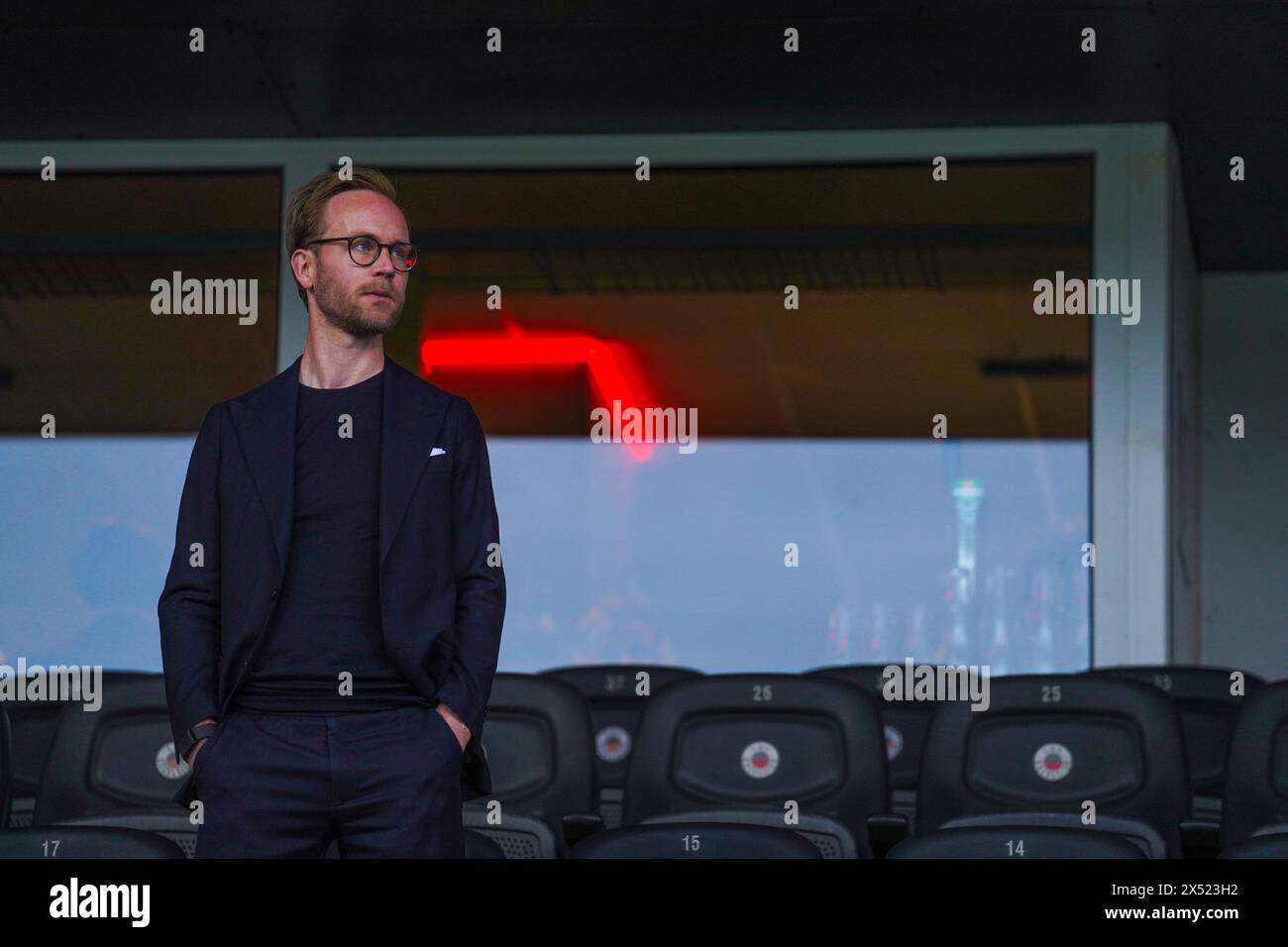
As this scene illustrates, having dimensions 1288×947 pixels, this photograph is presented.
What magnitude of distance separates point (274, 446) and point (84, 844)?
0.66m

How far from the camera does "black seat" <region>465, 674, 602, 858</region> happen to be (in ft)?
13.1

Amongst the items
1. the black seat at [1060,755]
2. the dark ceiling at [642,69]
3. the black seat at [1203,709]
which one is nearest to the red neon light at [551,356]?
the dark ceiling at [642,69]

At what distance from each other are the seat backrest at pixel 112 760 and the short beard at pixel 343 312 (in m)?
1.65

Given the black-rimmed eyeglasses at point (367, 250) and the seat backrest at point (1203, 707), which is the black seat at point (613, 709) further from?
the black-rimmed eyeglasses at point (367, 250)

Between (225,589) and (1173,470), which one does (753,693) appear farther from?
(1173,470)

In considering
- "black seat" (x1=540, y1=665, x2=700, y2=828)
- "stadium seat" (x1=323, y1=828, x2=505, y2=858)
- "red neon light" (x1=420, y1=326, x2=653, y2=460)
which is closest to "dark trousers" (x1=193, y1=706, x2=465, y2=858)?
"stadium seat" (x1=323, y1=828, x2=505, y2=858)

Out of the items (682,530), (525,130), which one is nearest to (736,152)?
(525,130)

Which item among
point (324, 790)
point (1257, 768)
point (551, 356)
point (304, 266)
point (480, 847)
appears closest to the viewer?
point (324, 790)

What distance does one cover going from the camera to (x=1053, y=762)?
401cm

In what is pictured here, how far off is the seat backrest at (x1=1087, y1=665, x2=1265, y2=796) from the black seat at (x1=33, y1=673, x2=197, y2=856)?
2504 mm

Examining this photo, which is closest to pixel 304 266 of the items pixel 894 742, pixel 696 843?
pixel 696 843

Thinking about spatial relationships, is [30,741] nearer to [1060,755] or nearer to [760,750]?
[760,750]

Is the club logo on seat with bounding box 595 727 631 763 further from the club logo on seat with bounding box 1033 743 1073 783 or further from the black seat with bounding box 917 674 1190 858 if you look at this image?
the club logo on seat with bounding box 1033 743 1073 783

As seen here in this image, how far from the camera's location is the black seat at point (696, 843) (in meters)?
2.71
